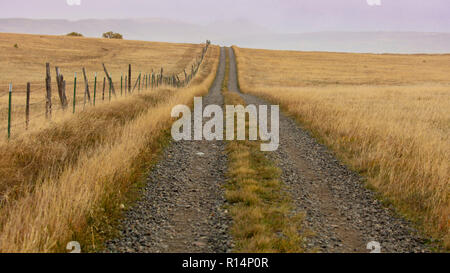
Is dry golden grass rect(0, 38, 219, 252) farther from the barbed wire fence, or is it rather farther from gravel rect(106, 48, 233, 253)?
the barbed wire fence

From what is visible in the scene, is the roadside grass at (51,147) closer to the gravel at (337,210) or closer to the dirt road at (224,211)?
the dirt road at (224,211)

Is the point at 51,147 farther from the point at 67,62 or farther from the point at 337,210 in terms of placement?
the point at 67,62

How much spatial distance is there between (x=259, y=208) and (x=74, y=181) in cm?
320

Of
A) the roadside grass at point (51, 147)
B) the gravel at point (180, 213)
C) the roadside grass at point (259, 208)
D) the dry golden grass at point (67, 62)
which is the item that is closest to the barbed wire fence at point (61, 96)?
the dry golden grass at point (67, 62)

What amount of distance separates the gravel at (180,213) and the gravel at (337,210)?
4.68 ft

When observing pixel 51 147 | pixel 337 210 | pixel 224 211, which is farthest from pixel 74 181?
pixel 337 210

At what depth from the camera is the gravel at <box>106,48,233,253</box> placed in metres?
4.88

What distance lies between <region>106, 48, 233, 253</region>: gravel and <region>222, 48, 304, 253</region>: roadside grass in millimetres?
209

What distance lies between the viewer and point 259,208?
5.89 metres

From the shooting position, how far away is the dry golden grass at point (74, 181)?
448 centimetres

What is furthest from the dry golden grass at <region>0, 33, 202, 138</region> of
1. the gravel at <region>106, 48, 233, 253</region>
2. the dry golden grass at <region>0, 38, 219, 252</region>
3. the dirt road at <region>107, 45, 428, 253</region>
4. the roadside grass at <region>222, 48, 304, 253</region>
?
the roadside grass at <region>222, 48, 304, 253</region>

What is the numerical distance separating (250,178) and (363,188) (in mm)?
2509

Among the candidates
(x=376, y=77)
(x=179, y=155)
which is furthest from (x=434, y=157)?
(x=376, y=77)

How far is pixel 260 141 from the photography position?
1136cm
